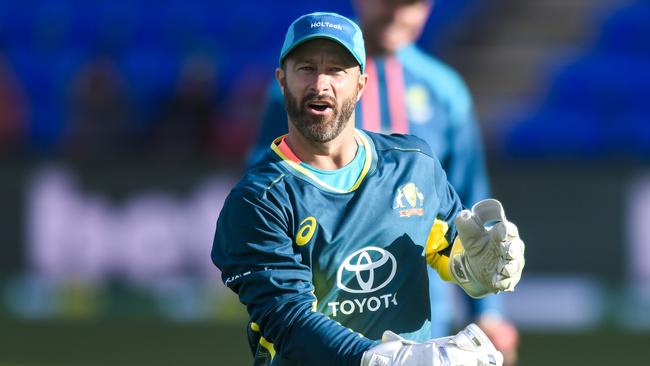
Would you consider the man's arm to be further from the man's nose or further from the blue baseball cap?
the blue baseball cap

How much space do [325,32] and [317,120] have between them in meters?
0.23

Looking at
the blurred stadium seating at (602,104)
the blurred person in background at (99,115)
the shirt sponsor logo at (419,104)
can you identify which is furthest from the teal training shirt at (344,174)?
the blurred stadium seating at (602,104)

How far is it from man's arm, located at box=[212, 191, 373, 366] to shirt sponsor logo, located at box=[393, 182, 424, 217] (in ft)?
1.05

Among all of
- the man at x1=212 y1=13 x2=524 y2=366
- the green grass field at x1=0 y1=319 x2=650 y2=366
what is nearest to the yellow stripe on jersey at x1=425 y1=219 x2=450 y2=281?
the man at x1=212 y1=13 x2=524 y2=366

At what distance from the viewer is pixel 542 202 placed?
34.5 ft

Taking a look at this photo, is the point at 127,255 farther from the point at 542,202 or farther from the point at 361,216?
the point at 361,216

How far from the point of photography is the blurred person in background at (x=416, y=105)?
478cm

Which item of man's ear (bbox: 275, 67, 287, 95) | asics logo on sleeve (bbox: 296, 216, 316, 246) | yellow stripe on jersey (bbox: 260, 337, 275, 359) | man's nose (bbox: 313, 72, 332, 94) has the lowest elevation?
yellow stripe on jersey (bbox: 260, 337, 275, 359)

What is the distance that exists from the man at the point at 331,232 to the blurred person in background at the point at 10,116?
905 cm

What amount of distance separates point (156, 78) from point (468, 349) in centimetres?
1028

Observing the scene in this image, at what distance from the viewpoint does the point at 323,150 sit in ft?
11.5

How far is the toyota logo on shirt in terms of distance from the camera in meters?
3.45

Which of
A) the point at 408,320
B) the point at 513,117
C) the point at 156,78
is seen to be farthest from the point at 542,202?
the point at 408,320

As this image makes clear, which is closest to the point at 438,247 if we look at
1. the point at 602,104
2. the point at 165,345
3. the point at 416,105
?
the point at 416,105
